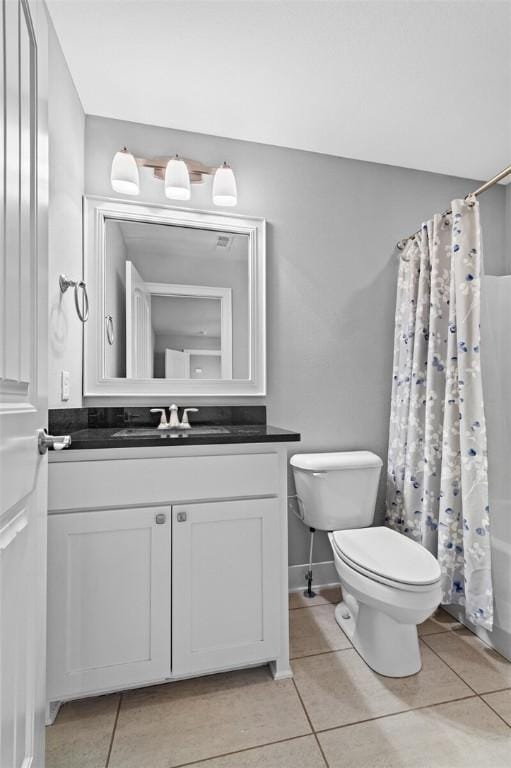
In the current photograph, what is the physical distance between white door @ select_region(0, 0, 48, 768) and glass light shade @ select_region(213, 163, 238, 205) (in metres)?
1.03

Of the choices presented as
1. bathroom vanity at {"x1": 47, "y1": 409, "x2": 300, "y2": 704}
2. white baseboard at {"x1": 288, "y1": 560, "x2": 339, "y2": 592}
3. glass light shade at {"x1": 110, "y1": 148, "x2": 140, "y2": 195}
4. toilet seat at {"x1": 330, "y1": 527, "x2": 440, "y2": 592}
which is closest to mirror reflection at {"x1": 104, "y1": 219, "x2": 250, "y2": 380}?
glass light shade at {"x1": 110, "y1": 148, "x2": 140, "y2": 195}

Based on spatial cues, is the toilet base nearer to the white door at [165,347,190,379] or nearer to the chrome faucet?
the chrome faucet

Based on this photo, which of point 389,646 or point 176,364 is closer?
point 389,646

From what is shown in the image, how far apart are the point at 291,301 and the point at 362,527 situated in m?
1.23

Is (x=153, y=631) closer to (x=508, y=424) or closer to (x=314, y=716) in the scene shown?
(x=314, y=716)

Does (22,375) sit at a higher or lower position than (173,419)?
higher

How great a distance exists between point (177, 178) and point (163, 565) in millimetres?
1687

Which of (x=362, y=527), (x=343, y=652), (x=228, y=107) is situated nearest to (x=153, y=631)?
(x=343, y=652)

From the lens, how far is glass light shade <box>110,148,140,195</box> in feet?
5.78

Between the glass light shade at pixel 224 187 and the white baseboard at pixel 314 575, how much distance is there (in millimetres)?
1945

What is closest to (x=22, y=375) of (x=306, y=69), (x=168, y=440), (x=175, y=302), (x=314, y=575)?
→ (x=168, y=440)

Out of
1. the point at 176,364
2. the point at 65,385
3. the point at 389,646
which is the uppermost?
the point at 176,364

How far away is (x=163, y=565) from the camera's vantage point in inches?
52.2

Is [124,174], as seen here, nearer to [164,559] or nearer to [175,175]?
[175,175]
